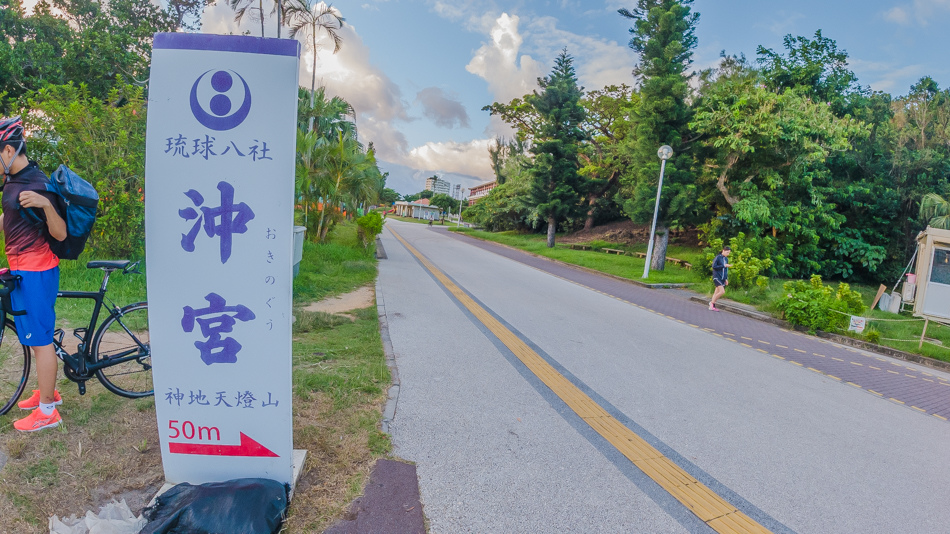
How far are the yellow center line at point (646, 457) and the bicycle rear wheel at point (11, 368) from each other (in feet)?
13.6

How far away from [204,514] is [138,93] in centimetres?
899

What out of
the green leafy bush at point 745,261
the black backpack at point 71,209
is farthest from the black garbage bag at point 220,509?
the green leafy bush at point 745,261

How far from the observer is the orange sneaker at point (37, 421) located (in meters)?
3.09

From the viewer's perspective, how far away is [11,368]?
4035 mm

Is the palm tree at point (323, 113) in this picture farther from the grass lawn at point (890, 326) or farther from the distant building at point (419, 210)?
the distant building at point (419, 210)

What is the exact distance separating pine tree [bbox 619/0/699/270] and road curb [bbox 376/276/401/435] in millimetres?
13899

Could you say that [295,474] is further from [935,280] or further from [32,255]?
[935,280]

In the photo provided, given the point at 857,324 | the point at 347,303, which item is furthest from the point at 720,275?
the point at 347,303

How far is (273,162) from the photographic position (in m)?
2.42

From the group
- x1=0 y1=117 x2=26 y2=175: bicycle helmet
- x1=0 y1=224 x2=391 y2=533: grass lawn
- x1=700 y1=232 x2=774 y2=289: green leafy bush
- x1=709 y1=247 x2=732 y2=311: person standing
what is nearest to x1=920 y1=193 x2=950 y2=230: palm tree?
x1=700 y1=232 x2=774 y2=289: green leafy bush

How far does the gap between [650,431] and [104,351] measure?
14.2 ft

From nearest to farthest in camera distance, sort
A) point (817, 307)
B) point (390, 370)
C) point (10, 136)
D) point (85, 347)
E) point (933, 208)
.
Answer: point (10, 136), point (85, 347), point (390, 370), point (817, 307), point (933, 208)

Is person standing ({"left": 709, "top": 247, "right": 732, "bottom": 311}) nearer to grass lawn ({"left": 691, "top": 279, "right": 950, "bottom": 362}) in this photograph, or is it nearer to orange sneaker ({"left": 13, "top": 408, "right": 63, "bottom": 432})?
grass lawn ({"left": 691, "top": 279, "right": 950, "bottom": 362})

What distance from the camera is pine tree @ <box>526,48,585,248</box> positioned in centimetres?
2689
